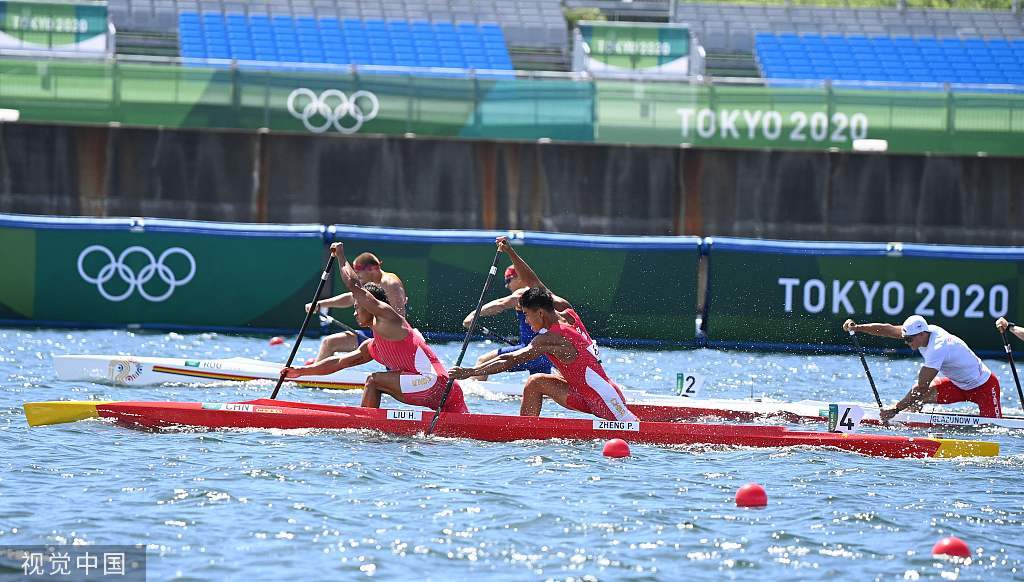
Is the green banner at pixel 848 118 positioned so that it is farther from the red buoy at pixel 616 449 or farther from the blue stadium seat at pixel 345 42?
the blue stadium seat at pixel 345 42

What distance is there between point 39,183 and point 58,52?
7.49 m

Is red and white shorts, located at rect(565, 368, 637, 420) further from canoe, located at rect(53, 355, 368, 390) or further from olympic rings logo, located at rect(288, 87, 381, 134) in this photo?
olympic rings logo, located at rect(288, 87, 381, 134)

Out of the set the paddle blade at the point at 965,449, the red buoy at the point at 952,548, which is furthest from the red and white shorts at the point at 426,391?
the red buoy at the point at 952,548

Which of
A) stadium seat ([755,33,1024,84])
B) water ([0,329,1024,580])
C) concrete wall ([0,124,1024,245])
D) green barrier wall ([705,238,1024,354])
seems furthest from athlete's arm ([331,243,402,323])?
stadium seat ([755,33,1024,84])

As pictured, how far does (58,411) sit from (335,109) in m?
11.6

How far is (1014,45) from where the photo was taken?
124 feet

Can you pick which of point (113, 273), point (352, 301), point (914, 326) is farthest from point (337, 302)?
point (914, 326)

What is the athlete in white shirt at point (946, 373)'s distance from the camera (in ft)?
41.4

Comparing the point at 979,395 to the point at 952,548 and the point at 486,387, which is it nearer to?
the point at 486,387

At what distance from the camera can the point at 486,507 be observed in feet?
27.6

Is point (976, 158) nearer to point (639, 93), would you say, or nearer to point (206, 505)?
point (639, 93)

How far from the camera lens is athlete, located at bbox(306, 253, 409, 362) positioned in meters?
12.7

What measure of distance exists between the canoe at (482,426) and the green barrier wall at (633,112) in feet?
36.8

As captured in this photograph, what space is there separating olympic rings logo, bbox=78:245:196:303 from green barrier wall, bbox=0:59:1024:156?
4449mm
